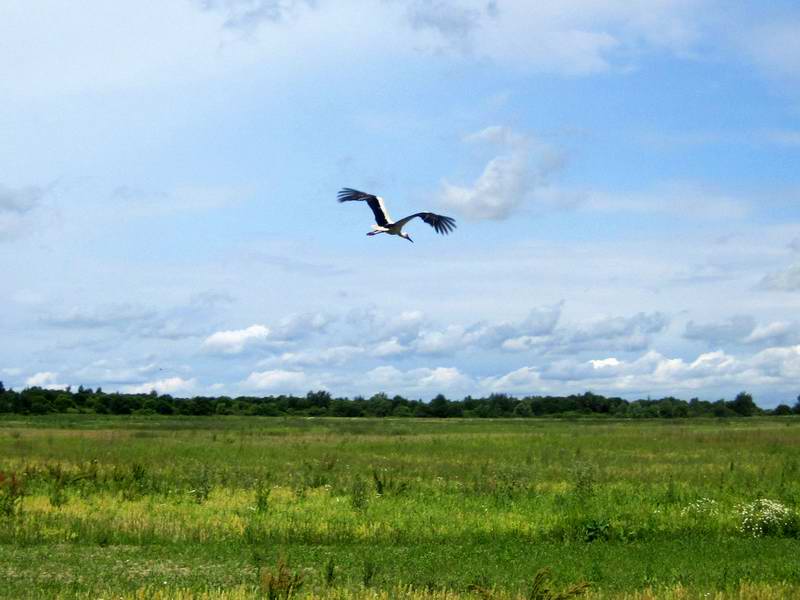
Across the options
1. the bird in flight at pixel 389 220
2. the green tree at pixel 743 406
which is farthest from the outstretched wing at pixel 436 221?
the green tree at pixel 743 406

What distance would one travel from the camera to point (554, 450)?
150 feet

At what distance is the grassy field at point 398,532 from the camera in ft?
42.9

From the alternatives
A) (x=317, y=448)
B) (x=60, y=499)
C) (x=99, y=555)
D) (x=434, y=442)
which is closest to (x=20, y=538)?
(x=99, y=555)

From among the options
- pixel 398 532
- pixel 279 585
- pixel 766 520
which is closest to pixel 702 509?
pixel 766 520

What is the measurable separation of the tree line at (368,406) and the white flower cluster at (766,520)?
316ft

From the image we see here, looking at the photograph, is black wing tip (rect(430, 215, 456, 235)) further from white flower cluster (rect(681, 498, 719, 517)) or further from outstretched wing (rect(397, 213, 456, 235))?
white flower cluster (rect(681, 498, 719, 517))

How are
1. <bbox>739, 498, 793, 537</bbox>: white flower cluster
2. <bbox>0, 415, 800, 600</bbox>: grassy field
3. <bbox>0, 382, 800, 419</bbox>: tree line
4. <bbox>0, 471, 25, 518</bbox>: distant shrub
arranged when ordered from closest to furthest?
<bbox>0, 415, 800, 600</bbox>: grassy field → <bbox>739, 498, 793, 537</bbox>: white flower cluster → <bbox>0, 471, 25, 518</bbox>: distant shrub → <bbox>0, 382, 800, 419</bbox>: tree line

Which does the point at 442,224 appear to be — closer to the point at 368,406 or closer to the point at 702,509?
the point at 702,509

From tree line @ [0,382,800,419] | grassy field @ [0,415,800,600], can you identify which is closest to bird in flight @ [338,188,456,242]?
grassy field @ [0,415,800,600]

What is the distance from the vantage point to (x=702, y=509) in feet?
68.3

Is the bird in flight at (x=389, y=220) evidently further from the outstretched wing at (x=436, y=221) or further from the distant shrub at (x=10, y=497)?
the distant shrub at (x=10, y=497)

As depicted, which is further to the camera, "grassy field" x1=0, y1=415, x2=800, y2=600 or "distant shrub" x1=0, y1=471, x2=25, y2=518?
"distant shrub" x1=0, y1=471, x2=25, y2=518

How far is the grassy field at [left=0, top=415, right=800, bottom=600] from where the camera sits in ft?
42.9

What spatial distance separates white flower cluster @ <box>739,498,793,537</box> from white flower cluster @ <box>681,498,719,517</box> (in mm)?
791
